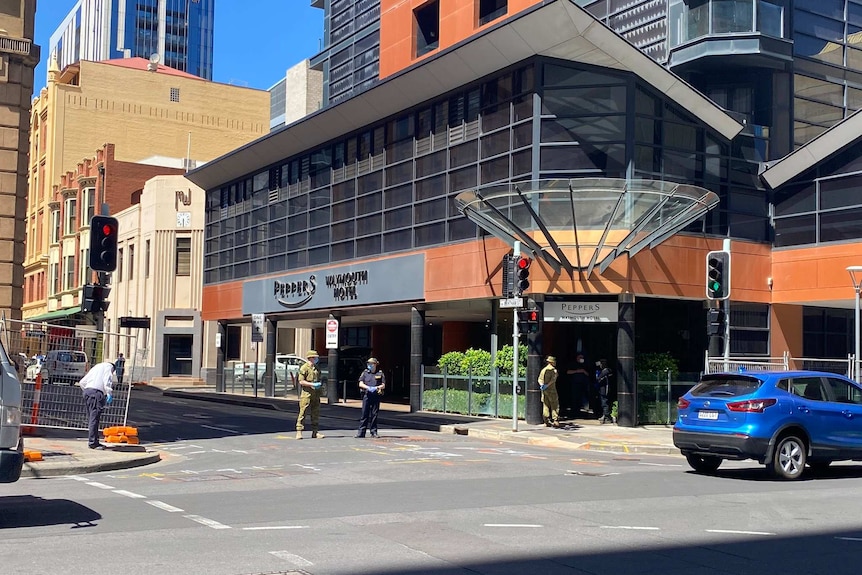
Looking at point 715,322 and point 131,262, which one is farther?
point 131,262

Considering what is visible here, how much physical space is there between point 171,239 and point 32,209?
112 ft

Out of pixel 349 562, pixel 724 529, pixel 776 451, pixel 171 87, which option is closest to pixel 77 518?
pixel 349 562

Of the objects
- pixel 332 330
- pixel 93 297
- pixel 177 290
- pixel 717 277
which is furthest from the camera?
pixel 177 290

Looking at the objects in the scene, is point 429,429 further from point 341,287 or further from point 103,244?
point 103,244

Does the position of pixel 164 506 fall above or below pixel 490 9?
below

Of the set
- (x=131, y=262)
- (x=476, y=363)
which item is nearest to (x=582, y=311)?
(x=476, y=363)

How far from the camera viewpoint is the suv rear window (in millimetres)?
15195

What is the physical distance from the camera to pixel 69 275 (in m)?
75.9

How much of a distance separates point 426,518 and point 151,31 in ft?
591

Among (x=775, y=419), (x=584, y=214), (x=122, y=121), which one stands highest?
(x=122, y=121)

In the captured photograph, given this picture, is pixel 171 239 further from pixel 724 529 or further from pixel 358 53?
pixel 724 529

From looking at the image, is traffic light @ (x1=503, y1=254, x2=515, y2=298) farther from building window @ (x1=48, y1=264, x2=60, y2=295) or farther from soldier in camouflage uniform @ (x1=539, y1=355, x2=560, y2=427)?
building window @ (x1=48, y1=264, x2=60, y2=295)

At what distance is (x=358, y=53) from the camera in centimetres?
5575

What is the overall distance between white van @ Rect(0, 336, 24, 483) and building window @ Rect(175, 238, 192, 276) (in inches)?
1965
